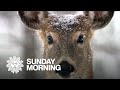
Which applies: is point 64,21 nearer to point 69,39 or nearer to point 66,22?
point 66,22

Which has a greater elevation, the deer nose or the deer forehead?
the deer forehead

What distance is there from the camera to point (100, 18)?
384cm

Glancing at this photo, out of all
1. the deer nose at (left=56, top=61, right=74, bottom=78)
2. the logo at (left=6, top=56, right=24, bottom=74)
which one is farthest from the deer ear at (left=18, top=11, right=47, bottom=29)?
the deer nose at (left=56, top=61, right=74, bottom=78)

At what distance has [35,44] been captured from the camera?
383 centimetres

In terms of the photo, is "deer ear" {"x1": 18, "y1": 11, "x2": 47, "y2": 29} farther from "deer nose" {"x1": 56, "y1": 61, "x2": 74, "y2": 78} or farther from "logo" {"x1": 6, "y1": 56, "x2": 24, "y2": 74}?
"deer nose" {"x1": 56, "y1": 61, "x2": 74, "y2": 78}

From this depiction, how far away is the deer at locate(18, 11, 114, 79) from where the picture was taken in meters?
3.72

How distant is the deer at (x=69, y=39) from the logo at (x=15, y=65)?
337mm

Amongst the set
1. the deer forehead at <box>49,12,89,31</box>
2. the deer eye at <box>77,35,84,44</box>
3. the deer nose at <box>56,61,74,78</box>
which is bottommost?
the deer nose at <box>56,61,74,78</box>

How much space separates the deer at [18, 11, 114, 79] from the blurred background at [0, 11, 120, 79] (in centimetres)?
9

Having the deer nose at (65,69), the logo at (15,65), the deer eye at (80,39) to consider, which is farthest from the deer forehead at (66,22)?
the logo at (15,65)

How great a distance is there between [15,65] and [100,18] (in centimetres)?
124

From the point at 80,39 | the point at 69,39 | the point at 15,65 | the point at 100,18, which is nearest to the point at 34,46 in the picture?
the point at 15,65

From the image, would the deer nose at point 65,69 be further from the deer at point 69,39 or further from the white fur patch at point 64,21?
the white fur patch at point 64,21
